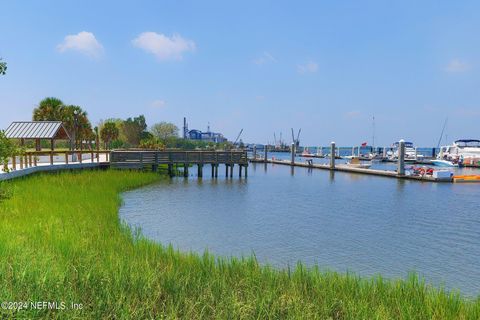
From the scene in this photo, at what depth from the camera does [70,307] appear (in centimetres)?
598

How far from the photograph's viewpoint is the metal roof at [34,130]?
1337 inches

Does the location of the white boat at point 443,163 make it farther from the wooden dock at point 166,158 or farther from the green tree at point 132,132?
the green tree at point 132,132

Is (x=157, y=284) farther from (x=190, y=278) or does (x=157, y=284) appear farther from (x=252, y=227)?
(x=252, y=227)

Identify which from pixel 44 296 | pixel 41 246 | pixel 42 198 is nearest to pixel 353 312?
pixel 44 296

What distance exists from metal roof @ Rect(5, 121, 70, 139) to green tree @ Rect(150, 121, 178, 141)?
80.4m

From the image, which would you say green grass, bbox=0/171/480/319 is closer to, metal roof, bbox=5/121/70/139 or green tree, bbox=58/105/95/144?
metal roof, bbox=5/121/70/139

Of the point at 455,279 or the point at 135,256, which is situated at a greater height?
the point at 135,256

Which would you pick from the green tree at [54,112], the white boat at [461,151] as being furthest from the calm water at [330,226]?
the white boat at [461,151]

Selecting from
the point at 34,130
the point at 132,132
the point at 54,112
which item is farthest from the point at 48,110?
the point at 132,132

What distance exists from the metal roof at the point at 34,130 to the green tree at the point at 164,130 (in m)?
80.4

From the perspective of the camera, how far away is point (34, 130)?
114 feet

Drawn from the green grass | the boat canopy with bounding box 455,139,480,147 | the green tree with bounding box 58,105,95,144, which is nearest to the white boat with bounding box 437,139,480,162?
the boat canopy with bounding box 455,139,480,147

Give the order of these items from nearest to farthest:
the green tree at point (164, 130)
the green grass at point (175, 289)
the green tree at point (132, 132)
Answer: the green grass at point (175, 289) → the green tree at point (132, 132) → the green tree at point (164, 130)

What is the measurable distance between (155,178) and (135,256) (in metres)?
28.5
